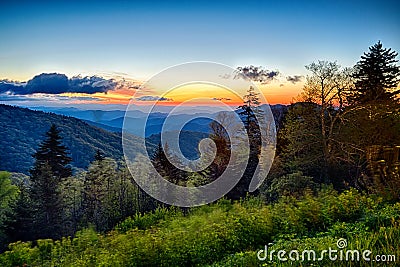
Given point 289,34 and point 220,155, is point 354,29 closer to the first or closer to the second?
point 289,34

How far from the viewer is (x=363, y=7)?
28.0 feet

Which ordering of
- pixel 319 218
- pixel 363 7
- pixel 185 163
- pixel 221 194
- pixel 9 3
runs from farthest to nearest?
pixel 185 163 → pixel 221 194 → pixel 9 3 → pixel 363 7 → pixel 319 218

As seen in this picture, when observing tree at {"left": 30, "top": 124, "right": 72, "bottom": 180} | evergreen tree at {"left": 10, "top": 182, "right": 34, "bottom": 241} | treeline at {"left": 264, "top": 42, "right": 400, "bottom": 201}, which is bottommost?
evergreen tree at {"left": 10, "top": 182, "right": 34, "bottom": 241}

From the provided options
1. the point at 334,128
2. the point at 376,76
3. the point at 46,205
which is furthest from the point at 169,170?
the point at 376,76

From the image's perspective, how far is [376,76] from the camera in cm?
1387

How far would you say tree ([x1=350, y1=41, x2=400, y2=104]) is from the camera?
12.1m

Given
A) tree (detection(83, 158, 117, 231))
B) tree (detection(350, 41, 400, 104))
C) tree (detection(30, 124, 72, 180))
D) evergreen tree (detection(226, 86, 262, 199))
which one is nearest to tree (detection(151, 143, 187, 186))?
evergreen tree (detection(226, 86, 262, 199))

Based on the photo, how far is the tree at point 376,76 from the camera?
1206cm

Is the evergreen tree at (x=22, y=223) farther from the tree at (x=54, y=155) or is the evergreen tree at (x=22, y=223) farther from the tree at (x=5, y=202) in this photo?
the tree at (x=54, y=155)

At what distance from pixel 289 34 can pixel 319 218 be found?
750cm

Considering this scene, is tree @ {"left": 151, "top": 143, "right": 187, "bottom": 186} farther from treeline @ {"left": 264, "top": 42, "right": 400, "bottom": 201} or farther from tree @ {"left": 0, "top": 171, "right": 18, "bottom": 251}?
tree @ {"left": 0, "top": 171, "right": 18, "bottom": 251}

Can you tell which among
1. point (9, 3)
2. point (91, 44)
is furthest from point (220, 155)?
point (9, 3)

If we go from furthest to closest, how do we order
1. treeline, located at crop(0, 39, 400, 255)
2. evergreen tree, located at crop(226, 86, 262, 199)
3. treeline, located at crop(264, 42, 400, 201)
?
evergreen tree, located at crop(226, 86, 262, 199) → treeline, located at crop(264, 42, 400, 201) → treeline, located at crop(0, 39, 400, 255)

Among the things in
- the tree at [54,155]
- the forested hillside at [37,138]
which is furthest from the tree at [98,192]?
the forested hillside at [37,138]
